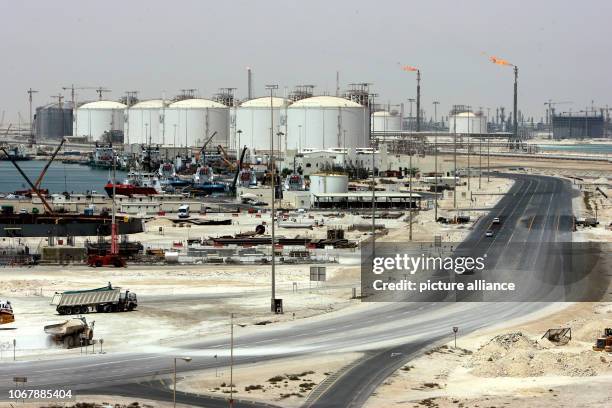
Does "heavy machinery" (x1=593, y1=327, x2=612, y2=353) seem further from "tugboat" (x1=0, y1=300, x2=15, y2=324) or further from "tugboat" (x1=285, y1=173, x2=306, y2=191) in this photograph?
"tugboat" (x1=285, y1=173, x2=306, y2=191)

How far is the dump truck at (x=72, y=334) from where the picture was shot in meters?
60.1

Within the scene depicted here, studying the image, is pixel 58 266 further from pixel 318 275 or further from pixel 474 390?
pixel 474 390

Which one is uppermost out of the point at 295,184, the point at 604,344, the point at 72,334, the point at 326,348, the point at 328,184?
the point at 328,184

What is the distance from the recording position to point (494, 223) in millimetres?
127312

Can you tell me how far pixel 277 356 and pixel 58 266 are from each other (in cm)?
3934

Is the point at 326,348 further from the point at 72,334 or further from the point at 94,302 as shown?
the point at 94,302

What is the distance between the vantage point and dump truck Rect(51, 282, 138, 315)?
69.4 meters

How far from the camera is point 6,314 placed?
2606 inches

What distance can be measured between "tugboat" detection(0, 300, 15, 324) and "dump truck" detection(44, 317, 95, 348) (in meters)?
5.26

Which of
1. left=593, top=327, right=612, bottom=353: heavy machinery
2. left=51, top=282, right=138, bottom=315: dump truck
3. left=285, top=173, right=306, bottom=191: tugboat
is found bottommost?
left=593, top=327, right=612, bottom=353: heavy machinery

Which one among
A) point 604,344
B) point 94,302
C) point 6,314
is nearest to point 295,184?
point 94,302

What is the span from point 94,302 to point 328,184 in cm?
9684

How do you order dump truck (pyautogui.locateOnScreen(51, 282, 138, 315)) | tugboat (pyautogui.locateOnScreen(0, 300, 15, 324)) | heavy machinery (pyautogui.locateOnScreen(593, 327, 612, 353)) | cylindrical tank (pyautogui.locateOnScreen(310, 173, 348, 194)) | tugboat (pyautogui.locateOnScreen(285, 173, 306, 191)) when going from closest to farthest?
1. heavy machinery (pyautogui.locateOnScreen(593, 327, 612, 353))
2. tugboat (pyautogui.locateOnScreen(0, 300, 15, 324))
3. dump truck (pyautogui.locateOnScreen(51, 282, 138, 315))
4. cylindrical tank (pyautogui.locateOnScreen(310, 173, 348, 194))
5. tugboat (pyautogui.locateOnScreen(285, 173, 306, 191))

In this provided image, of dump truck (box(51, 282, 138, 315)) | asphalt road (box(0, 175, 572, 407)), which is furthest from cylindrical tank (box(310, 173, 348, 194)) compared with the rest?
dump truck (box(51, 282, 138, 315))
